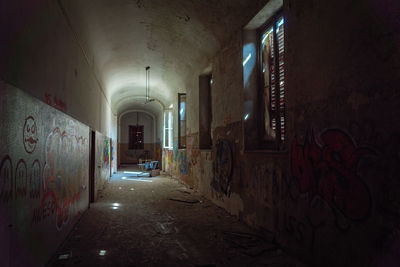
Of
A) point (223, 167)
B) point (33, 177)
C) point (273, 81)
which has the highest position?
point (273, 81)

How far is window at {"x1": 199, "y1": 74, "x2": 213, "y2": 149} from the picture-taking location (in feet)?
31.2

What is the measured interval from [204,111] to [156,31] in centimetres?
307

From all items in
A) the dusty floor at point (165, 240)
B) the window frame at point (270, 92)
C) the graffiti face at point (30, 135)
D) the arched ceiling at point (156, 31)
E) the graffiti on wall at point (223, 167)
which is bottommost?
the dusty floor at point (165, 240)

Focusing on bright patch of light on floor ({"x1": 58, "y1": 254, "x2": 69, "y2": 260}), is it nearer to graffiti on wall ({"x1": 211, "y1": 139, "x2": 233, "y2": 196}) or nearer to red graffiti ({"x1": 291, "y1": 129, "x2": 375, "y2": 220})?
red graffiti ({"x1": 291, "y1": 129, "x2": 375, "y2": 220})

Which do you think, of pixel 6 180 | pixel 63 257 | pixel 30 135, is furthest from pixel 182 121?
pixel 6 180

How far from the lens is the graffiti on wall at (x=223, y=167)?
6559 millimetres

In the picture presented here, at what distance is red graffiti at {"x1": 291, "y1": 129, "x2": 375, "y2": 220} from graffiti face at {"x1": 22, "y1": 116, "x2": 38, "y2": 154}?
3386mm

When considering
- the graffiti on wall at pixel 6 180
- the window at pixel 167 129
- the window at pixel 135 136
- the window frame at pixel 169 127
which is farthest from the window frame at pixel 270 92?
the window at pixel 135 136

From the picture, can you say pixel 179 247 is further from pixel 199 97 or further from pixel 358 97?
pixel 199 97

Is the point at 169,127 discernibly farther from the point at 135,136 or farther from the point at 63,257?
the point at 63,257

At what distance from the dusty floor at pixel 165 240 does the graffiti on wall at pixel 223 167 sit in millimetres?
595

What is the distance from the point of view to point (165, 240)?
4707mm

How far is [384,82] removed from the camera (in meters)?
2.67

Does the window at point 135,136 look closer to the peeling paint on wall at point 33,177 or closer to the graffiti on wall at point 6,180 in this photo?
the peeling paint on wall at point 33,177
